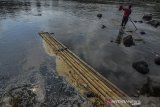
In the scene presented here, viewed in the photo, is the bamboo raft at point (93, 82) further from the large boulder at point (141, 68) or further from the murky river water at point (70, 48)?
the large boulder at point (141, 68)

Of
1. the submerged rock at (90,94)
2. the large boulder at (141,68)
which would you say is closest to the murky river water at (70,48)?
the large boulder at (141,68)

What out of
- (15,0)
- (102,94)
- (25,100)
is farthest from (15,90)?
(15,0)

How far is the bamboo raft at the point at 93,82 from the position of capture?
31.3 ft

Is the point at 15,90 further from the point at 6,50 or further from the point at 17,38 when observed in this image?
the point at 17,38

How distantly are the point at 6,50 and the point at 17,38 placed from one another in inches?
123

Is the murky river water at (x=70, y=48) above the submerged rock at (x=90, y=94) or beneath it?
beneath

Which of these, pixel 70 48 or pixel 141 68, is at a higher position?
pixel 141 68

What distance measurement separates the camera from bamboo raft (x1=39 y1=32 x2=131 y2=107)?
9555 millimetres

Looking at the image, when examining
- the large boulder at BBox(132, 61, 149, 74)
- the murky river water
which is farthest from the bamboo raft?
the large boulder at BBox(132, 61, 149, 74)

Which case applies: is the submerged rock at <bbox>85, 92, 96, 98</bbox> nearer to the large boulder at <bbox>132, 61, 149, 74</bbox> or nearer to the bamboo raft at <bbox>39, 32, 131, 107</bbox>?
the bamboo raft at <bbox>39, 32, 131, 107</bbox>

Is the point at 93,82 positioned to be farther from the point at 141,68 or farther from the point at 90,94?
the point at 141,68

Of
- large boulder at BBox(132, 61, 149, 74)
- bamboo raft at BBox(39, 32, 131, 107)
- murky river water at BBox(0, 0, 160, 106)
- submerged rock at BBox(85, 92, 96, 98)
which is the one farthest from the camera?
large boulder at BBox(132, 61, 149, 74)

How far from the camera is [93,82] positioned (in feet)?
35.9

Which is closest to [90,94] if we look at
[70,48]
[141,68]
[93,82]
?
[93,82]
